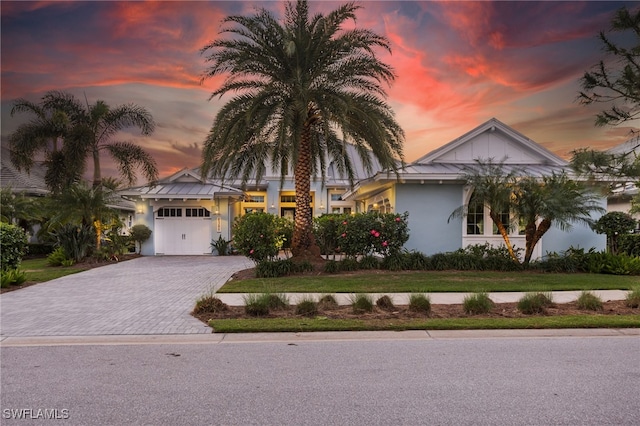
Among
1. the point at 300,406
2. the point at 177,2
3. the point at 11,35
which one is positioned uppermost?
the point at 177,2

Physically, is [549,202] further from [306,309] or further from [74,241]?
[74,241]

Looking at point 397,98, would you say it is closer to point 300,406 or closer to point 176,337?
point 176,337

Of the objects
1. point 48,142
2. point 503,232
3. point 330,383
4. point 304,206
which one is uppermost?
point 48,142

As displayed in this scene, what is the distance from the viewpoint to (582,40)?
44.3 ft

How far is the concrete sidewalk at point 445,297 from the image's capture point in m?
9.17

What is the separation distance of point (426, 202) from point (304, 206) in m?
4.77

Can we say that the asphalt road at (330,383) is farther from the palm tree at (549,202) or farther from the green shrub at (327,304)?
the palm tree at (549,202)

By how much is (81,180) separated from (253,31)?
47.0 ft

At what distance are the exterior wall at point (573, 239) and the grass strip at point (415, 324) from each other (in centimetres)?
960

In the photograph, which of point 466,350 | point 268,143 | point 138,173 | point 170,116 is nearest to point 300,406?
point 466,350

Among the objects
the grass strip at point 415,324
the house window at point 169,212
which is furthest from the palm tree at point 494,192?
the house window at point 169,212

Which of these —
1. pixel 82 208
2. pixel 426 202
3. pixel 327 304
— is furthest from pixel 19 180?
pixel 327 304

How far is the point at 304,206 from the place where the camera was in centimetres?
1505

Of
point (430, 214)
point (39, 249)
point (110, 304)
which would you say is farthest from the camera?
point (39, 249)
